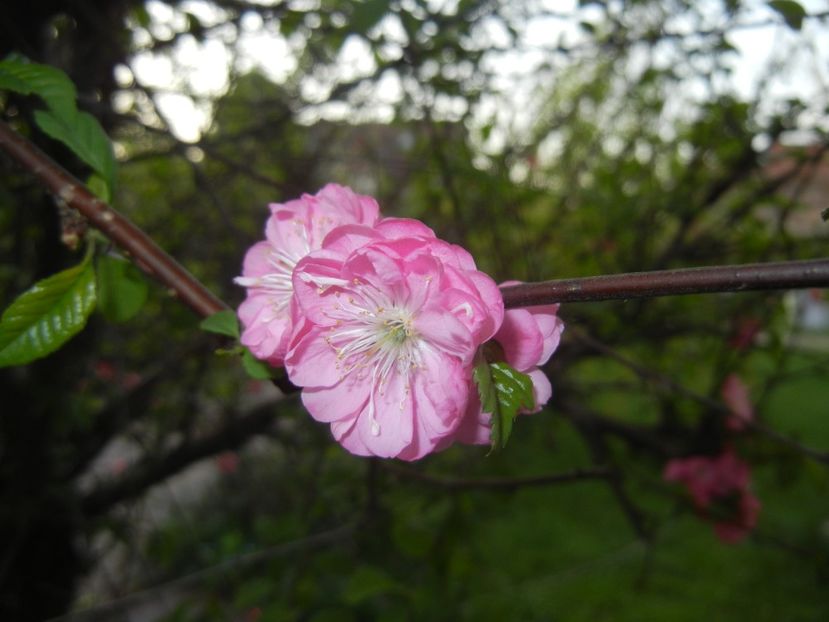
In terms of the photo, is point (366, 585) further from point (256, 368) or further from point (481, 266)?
point (481, 266)

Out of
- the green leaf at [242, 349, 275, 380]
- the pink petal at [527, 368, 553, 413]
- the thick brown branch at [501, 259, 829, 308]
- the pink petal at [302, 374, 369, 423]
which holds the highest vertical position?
the thick brown branch at [501, 259, 829, 308]

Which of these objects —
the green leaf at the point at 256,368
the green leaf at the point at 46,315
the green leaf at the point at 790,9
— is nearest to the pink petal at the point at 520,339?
the green leaf at the point at 256,368

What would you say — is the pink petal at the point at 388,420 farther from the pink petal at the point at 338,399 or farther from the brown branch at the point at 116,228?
the brown branch at the point at 116,228

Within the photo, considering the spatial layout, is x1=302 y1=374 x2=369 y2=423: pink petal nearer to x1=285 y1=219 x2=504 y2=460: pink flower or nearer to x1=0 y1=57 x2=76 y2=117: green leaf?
x1=285 y1=219 x2=504 y2=460: pink flower

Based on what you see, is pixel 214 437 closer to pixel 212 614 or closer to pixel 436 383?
pixel 212 614

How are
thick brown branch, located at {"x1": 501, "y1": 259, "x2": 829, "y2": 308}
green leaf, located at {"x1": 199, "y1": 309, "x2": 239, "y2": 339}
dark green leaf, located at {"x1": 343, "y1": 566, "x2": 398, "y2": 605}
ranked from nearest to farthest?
thick brown branch, located at {"x1": 501, "y1": 259, "x2": 829, "y2": 308} → green leaf, located at {"x1": 199, "y1": 309, "x2": 239, "y2": 339} → dark green leaf, located at {"x1": 343, "y1": 566, "x2": 398, "y2": 605}

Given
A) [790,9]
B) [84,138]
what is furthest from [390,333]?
[790,9]

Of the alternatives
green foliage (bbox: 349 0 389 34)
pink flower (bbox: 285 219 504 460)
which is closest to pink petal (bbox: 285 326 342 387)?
pink flower (bbox: 285 219 504 460)
